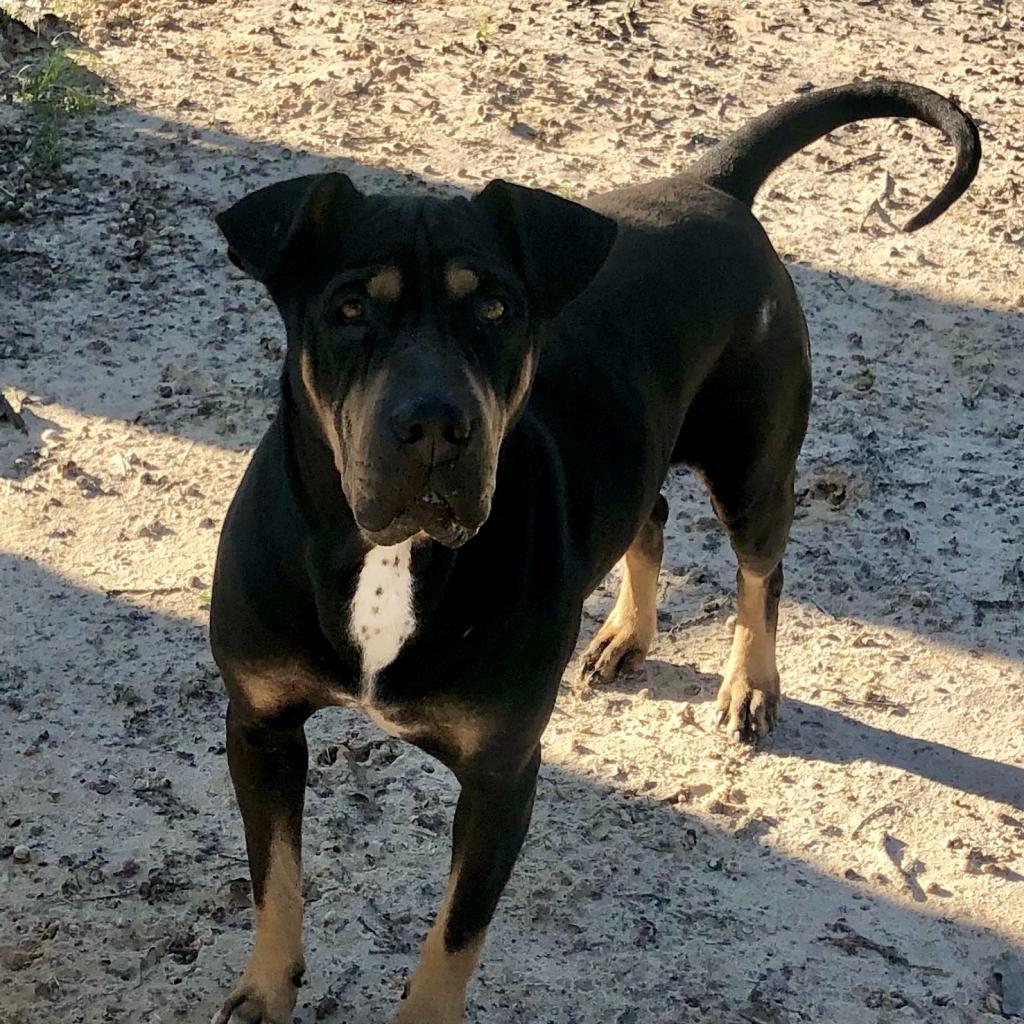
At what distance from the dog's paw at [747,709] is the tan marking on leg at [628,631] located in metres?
A: 0.31

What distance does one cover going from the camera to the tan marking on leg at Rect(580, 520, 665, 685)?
16.2 feet

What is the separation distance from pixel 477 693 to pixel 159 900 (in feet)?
4.24

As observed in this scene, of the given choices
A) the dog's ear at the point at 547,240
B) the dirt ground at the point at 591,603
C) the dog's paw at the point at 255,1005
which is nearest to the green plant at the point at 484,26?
the dirt ground at the point at 591,603

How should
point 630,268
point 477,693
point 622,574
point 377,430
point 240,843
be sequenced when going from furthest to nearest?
point 622,574, point 240,843, point 630,268, point 477,693, point 377,430

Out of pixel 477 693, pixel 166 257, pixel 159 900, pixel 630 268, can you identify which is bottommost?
pixel 159 900

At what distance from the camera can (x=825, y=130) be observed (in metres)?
4.59

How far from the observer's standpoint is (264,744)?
3.46 meters

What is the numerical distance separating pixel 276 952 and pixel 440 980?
1.36ft

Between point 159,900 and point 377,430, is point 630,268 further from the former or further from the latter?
point 159,900

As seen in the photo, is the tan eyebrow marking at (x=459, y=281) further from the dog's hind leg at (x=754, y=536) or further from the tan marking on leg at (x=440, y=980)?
the dog's hind leg at (x=754, y=536)

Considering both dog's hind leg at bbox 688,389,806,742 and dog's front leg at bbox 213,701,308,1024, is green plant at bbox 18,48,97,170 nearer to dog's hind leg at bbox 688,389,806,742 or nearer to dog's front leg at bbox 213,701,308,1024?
dog's hind leg at bbox 688,389,806,742

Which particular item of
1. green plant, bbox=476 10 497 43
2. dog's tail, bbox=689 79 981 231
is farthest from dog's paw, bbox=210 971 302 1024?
green plant, bbox=476 10 497 43

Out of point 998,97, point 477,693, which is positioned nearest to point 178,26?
point 998,97

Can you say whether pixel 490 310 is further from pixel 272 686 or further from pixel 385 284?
pixel 272 686
